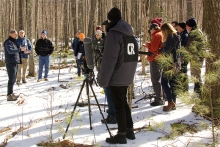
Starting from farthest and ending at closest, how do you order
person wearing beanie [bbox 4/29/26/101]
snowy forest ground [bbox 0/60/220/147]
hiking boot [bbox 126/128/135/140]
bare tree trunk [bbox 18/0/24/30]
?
bare tree trunk [bbox 18/0/24/30] < person wearing beanie [bbox 4/29/26/101] < hiking boot [bbox 126/128/135/140] < snowy forest ground [bbox 0/60/220/147]

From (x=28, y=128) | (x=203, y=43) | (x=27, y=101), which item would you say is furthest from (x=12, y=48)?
(x=203, y=43)

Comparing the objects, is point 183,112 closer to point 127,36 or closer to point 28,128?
point 127,36

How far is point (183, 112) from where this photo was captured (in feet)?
16.4

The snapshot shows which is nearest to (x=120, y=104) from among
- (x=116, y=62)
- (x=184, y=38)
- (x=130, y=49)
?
(x=116, y=62)

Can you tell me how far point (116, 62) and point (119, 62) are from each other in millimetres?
70

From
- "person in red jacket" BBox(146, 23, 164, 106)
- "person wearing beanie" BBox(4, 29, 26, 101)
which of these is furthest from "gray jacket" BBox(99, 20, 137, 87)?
"person wearing beanie" BBox(4, 29, 26, 101)

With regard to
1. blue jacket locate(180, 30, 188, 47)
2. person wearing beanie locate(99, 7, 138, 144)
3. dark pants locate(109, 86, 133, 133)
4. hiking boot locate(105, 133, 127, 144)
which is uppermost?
blue jacket locate(180, 30, 188, 47)

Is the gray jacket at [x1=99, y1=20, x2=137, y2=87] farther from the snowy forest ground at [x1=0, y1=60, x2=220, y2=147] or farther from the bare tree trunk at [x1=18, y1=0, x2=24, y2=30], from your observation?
the bare tree trunk at [x1=18, y1=0, x2=24, y2=30]

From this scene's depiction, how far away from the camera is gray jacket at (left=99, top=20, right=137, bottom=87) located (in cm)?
338

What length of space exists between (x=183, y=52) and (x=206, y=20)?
77.7 inches

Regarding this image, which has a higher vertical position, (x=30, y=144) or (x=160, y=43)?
(x=160, y=43)

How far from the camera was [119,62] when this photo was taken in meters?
3.48

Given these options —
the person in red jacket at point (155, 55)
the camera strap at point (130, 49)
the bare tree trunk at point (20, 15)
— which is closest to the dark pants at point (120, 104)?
the camera strap at point (130, 49)

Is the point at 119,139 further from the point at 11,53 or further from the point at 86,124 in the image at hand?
the point at 11,53
